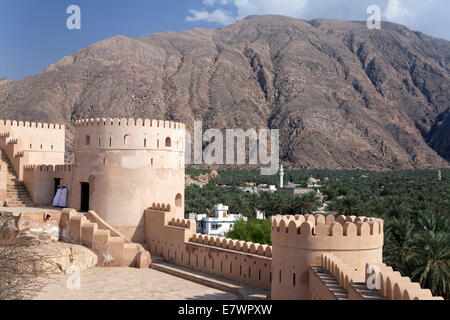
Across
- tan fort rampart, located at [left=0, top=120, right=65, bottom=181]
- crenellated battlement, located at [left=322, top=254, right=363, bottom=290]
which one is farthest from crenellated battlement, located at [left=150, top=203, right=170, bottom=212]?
crenellated battlement, located at [left=322, top=254, right=363, bottom=290]

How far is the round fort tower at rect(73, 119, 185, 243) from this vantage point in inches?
593

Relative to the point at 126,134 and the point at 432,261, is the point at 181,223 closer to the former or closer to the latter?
the point at 126,134

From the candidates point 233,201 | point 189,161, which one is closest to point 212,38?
point 189,161

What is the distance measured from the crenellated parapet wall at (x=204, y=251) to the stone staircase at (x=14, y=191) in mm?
5464

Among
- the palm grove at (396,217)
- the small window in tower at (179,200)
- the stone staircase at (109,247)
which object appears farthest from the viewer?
the small window in tower at (179,200)

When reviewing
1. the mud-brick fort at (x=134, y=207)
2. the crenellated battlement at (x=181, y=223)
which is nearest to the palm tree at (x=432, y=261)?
the mud-brick fort at (x=134, y=207)

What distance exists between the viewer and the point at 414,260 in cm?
1514

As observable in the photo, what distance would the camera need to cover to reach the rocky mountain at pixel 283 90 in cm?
8969

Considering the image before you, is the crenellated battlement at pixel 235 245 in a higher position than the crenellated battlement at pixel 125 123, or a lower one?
lower

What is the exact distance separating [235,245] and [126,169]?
467 cm

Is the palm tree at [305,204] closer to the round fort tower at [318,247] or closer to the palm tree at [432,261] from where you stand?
the palm tree at [432,261]

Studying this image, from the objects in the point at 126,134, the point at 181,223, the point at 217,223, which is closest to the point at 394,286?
the point at 181,223

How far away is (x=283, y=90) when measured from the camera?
344 ft

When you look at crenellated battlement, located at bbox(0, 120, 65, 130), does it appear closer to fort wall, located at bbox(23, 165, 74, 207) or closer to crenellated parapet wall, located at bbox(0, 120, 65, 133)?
crenellated parapet wall, located at bbox(0, 120, 65, 133)
